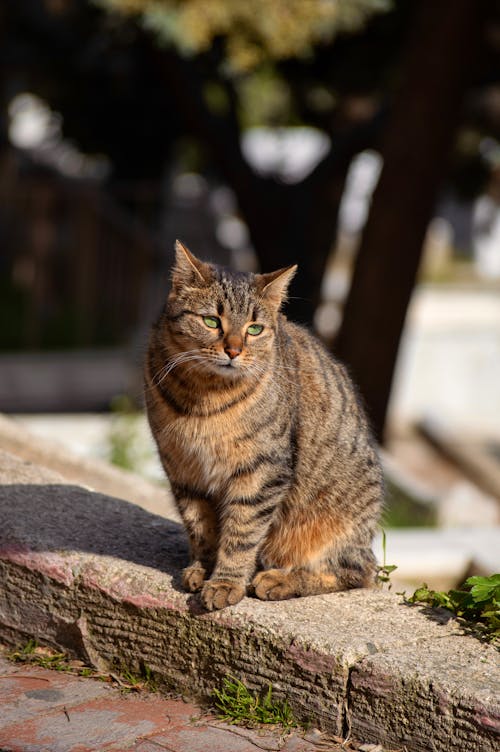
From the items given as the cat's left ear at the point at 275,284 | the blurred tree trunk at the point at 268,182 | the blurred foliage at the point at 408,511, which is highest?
the blurred tree trunk at the point at 268,182

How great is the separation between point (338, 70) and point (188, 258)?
28.4 feet

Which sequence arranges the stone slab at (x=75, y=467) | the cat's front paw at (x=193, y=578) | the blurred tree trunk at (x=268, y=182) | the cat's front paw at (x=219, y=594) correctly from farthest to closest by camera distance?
the blurred tree trunk at (x=268, y=182) → the stone slab at (x=75, y=467) → the cat's front paw at (x=193, y=578) → the cat's front paw at (x=219, y=594)

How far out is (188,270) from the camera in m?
3.43

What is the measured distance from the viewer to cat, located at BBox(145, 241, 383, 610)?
3.28m

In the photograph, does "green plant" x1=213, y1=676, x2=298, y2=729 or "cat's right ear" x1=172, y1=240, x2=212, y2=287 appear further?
"cat's right ear" x1=172, y1=240, x2=212, y2=287

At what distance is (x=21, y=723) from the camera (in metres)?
2.87

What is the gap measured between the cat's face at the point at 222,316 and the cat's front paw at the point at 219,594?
0.62 meters

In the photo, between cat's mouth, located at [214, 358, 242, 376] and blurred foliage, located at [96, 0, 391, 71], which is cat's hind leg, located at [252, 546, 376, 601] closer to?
cat's mouth, located at [214, 358, 242, 376]

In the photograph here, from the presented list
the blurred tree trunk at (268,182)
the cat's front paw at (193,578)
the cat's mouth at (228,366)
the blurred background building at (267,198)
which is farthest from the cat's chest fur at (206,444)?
the blurred tree trunk at (268,182)

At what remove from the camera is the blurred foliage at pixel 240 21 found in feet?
26.2

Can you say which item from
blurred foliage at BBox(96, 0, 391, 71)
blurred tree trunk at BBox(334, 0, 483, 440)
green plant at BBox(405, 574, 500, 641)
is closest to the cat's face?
green plant at BBox(405, 574, 500, 641)

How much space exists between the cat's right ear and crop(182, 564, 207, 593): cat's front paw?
889 mm

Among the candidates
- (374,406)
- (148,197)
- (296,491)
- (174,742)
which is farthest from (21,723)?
(148,197)

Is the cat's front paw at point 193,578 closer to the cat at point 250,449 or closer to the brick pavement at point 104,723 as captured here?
the cat at point 250,449
